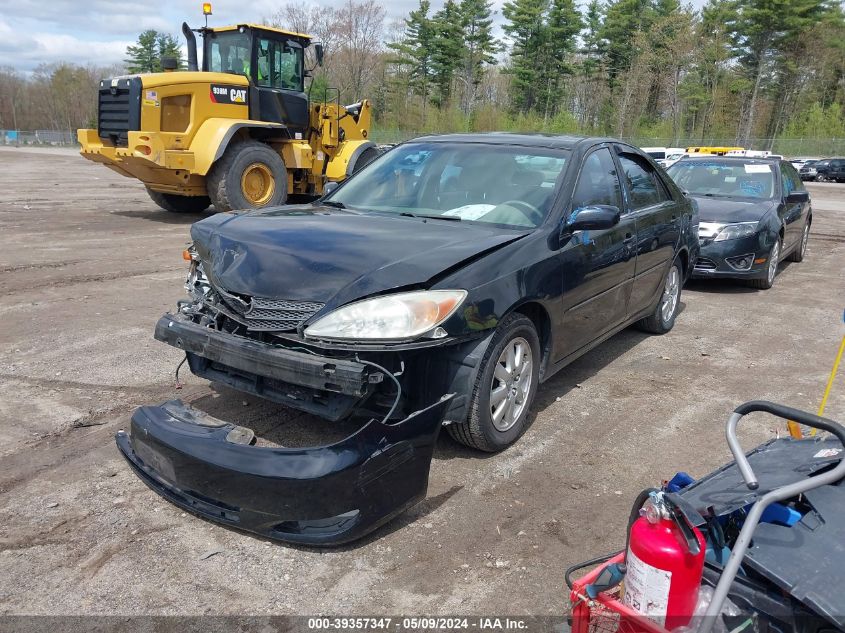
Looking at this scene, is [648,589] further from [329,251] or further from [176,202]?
[176,202]

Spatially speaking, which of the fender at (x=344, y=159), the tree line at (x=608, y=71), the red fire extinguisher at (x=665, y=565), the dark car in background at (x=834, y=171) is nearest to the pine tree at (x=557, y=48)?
the tree line at (x=608, y=71)

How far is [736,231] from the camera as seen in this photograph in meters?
8.10

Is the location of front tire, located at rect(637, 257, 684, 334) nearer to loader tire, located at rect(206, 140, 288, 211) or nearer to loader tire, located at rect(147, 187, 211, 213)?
loader tire, located at rect(206, 140, 288, 211)

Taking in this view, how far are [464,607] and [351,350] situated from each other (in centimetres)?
113

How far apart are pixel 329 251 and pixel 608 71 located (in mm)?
62344

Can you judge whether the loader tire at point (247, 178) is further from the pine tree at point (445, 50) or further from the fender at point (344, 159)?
the pine tree at point (445, 50)

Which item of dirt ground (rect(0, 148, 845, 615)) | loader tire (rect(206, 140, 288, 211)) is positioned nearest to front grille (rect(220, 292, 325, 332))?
dirt ground (rect(0, 148, 845, 615))

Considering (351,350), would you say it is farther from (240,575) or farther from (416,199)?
(416,199)

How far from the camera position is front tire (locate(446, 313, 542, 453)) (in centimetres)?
342

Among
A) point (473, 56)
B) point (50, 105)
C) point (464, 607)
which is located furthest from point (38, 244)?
point (50, 105)

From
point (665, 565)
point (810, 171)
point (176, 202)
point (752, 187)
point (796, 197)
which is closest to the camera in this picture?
point (665, 565)

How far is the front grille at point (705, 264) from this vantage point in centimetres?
821

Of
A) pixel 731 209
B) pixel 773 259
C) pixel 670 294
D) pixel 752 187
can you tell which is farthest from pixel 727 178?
pixel 670 294

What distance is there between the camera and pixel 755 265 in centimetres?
817
